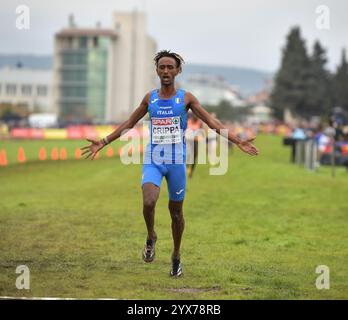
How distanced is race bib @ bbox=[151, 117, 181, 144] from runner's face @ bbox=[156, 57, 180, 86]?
39 cm

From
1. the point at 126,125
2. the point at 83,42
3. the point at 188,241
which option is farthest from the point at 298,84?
the point at 126,125

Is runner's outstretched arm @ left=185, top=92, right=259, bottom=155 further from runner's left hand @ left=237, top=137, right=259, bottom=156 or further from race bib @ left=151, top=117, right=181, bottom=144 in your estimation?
race bib @ left=151, top=117, right=181, bottom=144

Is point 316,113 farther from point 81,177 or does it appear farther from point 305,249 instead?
point 305,249

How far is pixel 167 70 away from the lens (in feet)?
28.7

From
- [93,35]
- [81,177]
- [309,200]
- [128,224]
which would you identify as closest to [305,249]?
[128,224]

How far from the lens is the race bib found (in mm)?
8734

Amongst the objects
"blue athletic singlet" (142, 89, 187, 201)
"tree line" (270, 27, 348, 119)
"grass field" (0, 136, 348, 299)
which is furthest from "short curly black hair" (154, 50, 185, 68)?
"tree line" (270, 27, 348, 119)

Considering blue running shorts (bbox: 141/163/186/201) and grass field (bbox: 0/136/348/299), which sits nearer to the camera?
grass field (bbox: 0/136/348/299)

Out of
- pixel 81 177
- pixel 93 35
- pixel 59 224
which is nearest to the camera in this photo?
pixel 59 224

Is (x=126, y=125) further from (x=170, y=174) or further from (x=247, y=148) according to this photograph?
(x=247, y=148)
